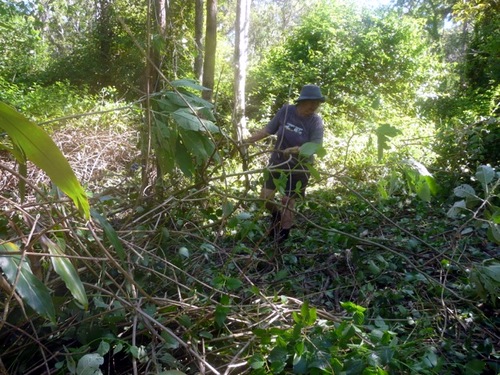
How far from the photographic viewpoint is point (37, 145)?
116 centimetres

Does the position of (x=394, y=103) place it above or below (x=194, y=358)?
below

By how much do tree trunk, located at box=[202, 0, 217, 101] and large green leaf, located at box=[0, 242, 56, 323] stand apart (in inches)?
190

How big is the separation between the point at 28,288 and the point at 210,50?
16.7ft

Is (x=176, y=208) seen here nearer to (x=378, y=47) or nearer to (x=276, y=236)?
(x=276, y=236)

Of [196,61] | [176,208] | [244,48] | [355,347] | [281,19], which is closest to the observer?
[355,347]

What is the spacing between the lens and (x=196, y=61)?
12117mm

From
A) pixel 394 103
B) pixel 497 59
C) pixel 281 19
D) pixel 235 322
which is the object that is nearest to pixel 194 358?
pixel 235 322

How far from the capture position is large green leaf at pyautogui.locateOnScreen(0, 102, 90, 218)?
1.15 metres

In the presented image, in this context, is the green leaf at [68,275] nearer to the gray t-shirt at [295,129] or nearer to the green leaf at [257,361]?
the green leaf at [257,361]

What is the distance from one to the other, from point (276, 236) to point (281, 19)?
32925 millimetres

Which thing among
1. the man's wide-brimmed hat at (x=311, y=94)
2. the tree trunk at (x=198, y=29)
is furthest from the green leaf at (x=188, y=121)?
the tree trunk at (x=198, y=29)

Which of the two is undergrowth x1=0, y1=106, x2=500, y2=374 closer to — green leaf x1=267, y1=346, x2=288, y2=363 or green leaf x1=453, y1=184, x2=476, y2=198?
green leaf x1=267, y1=346, x2=288, y2=363

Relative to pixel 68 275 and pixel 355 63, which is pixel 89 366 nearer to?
pixel 68 275

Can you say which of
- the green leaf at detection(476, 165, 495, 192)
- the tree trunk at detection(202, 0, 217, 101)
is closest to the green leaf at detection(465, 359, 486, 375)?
the green leaf at detection(476, 165, 495, 192)
